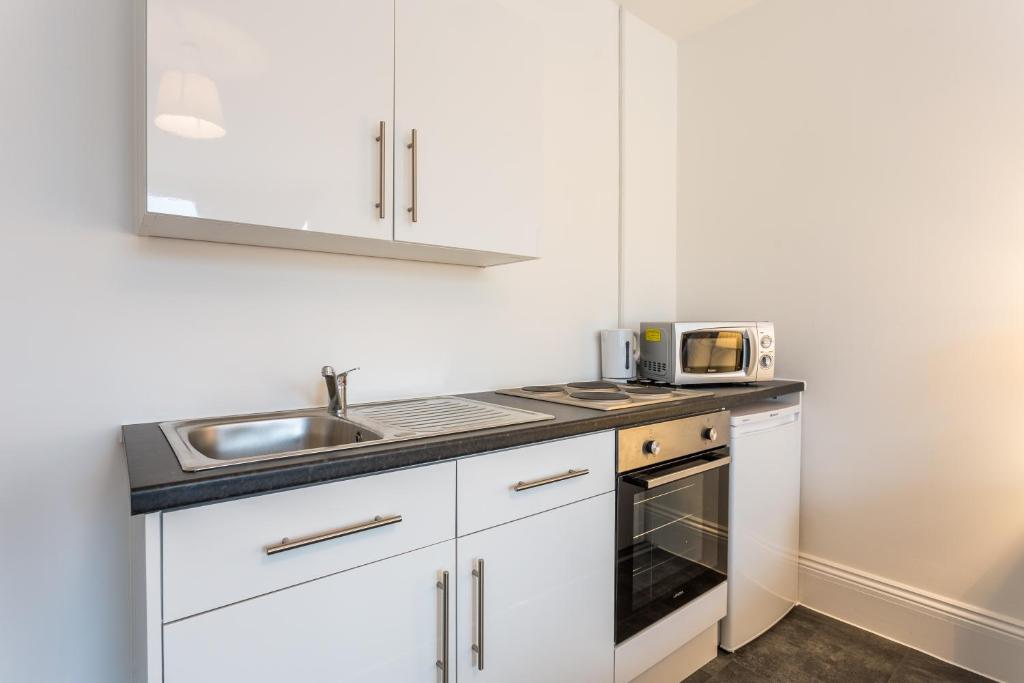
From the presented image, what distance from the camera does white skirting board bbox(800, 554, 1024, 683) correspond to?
1.83 metres

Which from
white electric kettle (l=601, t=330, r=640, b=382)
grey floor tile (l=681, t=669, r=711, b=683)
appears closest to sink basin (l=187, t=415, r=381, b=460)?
white electric kettle (l=601, t=330, r=640, b=382)

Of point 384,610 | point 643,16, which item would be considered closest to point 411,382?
point 384,610

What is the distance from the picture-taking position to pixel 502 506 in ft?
4.27

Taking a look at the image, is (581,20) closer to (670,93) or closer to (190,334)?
(670,93)

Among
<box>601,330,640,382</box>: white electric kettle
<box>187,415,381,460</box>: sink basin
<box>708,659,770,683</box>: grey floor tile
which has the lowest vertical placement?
<box>708,659,770,683</box>: grey floor tile

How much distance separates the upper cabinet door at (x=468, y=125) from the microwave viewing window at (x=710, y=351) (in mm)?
870

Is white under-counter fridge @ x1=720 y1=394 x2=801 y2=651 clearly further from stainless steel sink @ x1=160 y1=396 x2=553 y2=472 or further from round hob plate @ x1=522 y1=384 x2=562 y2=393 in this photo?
stainless steel sink @ x1=160 y1=396 x2=553 y2=472

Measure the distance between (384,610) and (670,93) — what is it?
9.37 ft

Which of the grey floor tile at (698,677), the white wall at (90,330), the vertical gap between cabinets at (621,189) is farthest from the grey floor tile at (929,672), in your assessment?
the white wall at (90,330)

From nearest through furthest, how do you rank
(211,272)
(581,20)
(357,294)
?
→ (211,272) < (357,294) < (581,20)

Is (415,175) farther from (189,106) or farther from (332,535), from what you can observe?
(332,535)

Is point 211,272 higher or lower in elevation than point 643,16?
lower

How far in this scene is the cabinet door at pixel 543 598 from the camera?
1247 millimetres

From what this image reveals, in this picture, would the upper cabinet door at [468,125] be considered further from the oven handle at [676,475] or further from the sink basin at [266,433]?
the oven handle at [676,475]
